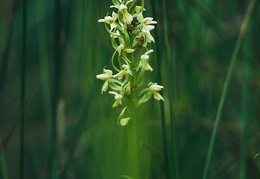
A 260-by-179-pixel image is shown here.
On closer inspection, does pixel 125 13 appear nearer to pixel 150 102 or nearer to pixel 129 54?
pixel 129 54

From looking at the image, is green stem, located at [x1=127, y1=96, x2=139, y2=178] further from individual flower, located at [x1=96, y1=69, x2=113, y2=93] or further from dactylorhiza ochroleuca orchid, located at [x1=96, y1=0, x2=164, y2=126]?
individual flower, located at [x1=96, y1=69, x2=113, y2=93]

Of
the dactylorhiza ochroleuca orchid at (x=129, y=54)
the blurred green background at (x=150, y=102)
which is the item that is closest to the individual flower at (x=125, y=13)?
the dactylorhiza ochroleuca orchid at (x=129, y=54)

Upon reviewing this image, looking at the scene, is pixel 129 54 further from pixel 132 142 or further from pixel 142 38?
pixel 132 142

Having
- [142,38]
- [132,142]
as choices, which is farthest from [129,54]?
[132,142]

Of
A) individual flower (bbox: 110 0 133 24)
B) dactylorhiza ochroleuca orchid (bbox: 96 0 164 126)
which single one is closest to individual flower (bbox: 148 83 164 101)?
dactylorhiza ochroleuca orchid (bbox: 96 0 164 126)

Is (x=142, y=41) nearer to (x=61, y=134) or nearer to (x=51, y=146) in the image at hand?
(x=51, y=146)

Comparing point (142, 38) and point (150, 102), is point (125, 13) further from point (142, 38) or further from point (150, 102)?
point (150, 102)

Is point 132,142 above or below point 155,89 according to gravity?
below

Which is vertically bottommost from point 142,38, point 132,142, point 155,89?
point 132,142

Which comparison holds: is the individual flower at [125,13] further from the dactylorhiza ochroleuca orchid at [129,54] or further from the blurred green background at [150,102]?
the blurred green background at [150,102]

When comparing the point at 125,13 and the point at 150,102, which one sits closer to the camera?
the point at 125,13

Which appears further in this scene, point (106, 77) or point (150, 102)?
point (150, 102)
